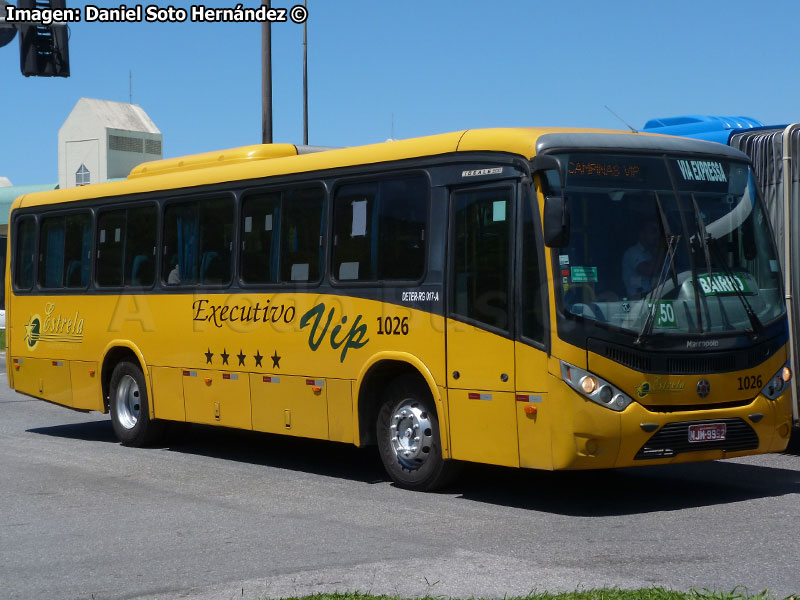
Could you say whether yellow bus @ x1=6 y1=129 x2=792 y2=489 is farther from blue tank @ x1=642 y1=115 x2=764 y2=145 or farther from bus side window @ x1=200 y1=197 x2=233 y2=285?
blue tank @ x1=642 y1=115 x2=764 y2=145

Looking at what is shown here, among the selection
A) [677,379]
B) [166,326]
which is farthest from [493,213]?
[166,326]

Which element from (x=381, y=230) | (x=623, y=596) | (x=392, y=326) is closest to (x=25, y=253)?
(x=381, y=230)

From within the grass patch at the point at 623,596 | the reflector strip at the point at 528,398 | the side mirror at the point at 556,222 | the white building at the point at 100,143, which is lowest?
the grass patch at the point at 623,596

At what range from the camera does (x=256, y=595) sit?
276 inches

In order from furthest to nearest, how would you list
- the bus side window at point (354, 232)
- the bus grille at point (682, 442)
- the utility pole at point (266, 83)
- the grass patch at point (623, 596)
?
the utility pole at point (266, 83), the bus side window at point (354, 232), the bus grille at point (682, 442), the grass patch at point (623, 596)

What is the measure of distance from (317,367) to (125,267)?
153 inches

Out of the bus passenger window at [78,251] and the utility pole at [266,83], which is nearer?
the bus passenger window at [78,251]

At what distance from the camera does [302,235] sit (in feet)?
40.2

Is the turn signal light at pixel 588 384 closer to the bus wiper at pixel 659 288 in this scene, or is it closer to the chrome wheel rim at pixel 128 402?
the bus wiper at pixel 659 288

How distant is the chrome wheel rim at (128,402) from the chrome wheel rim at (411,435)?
15.1 feet

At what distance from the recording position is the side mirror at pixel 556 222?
9.42 m

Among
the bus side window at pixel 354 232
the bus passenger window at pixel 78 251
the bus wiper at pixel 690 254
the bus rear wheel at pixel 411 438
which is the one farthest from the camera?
the bus passenger window at pixel 78 251

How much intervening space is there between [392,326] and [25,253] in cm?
746

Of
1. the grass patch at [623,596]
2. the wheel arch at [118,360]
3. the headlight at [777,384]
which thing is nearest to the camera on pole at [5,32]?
the wheel arch at [118,360]
